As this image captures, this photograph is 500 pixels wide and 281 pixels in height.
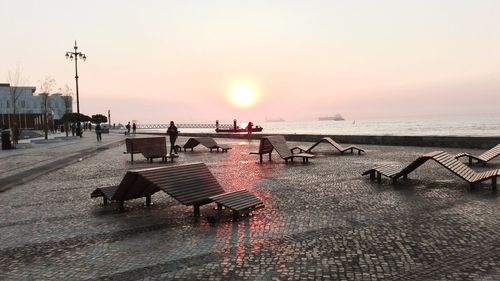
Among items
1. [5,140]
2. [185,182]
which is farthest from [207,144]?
[185,182]

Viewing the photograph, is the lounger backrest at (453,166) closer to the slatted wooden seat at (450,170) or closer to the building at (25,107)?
the slatted wooden seat at (450,170)

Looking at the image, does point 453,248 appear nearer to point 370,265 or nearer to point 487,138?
point 370,265

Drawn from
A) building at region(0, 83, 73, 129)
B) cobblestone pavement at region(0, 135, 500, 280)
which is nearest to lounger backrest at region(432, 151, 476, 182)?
cobblestone pavement at region(0, 135, 500, 280)

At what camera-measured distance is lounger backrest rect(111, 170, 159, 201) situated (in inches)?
268

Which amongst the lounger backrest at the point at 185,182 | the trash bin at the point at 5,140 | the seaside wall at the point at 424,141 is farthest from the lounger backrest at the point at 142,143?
the seaside wall at the point at 424,141

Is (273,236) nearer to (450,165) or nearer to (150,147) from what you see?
(450,165)

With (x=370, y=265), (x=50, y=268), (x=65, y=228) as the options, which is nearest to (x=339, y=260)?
(x=370, y=265)

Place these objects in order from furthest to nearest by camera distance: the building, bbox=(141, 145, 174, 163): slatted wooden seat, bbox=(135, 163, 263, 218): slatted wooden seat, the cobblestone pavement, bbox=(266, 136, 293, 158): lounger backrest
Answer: the building < bbox=(141, 145, 174, 163): slatted wooden seat < bbox=(266, 136, 293, 158): lounger backrest < bbox=(135, 163, 263, 218): slatted wooden seat < the cobblestone pavement

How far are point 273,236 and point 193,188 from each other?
186cm

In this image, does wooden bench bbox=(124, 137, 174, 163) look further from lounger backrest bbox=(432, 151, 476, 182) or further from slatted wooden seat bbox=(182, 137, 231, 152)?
lounger backrest bbox=(432, 151, 476, 182)

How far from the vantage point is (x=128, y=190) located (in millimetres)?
7055

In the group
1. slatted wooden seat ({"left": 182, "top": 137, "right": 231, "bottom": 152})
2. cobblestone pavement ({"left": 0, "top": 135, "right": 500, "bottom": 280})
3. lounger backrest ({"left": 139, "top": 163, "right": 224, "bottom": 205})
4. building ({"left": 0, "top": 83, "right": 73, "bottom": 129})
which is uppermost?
building ({"left": 0, "top": 83, "right": 73, "bottom": 129})

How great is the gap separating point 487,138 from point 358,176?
10548mm

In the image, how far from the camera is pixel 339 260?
446 cm
